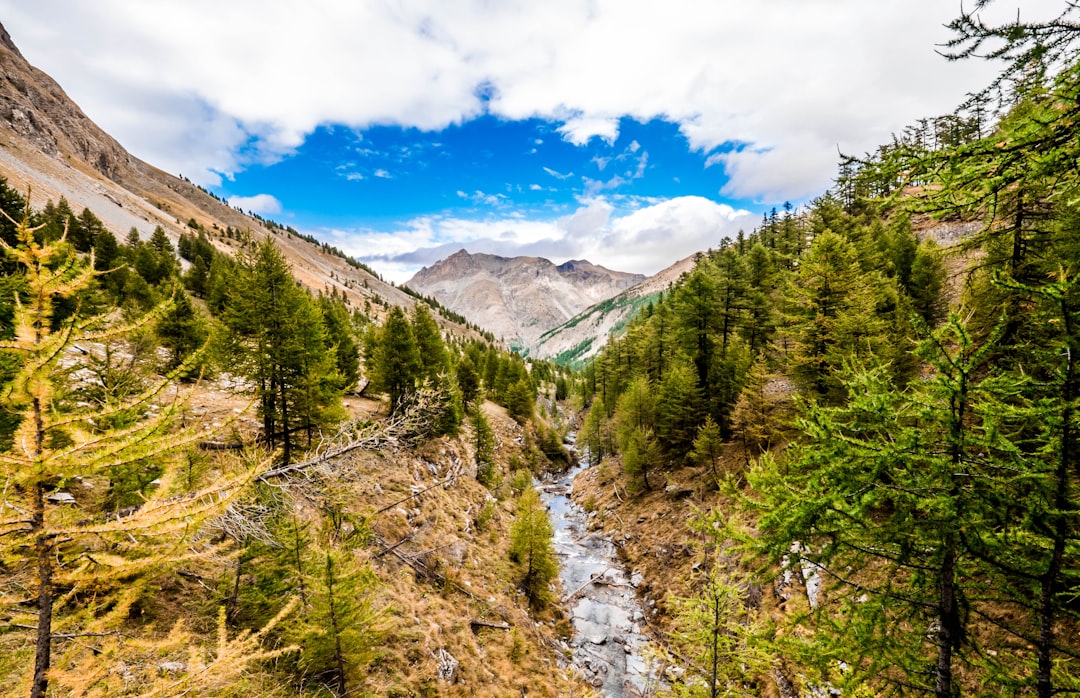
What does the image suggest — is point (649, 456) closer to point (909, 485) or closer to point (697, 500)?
point (697, 500)

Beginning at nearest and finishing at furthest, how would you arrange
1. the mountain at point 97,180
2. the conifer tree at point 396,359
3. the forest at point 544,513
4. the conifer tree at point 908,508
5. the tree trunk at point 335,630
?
1. the forest at point 544,513
2. the conifer tree at point 908,508
3. the tree trunk at point 335,630
4. the conifer tree at point 396,359
5. the mountain at point 97,180

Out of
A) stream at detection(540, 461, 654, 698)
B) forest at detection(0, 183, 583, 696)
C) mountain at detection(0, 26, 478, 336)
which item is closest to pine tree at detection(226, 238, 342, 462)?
forest at detection(0, 183, 583, 696)

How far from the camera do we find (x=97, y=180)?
4840 inches

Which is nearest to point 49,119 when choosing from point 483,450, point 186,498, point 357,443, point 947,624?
point 483,450

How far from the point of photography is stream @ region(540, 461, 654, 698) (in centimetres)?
1727

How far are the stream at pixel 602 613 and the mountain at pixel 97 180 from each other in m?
87.3

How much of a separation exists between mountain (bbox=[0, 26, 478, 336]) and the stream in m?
87.3

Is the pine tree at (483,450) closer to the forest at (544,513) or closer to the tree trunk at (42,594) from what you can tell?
the forest at (544,513)

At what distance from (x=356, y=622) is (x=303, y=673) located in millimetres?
1744

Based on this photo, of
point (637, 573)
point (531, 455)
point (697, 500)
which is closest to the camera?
point (637, 573)

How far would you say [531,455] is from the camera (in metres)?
47.8

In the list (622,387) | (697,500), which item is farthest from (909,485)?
(622,387)

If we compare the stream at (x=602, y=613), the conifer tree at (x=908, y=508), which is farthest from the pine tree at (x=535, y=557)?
the conifer tree at (x=908, y=508)

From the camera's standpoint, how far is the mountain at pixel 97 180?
99938 millimetres
